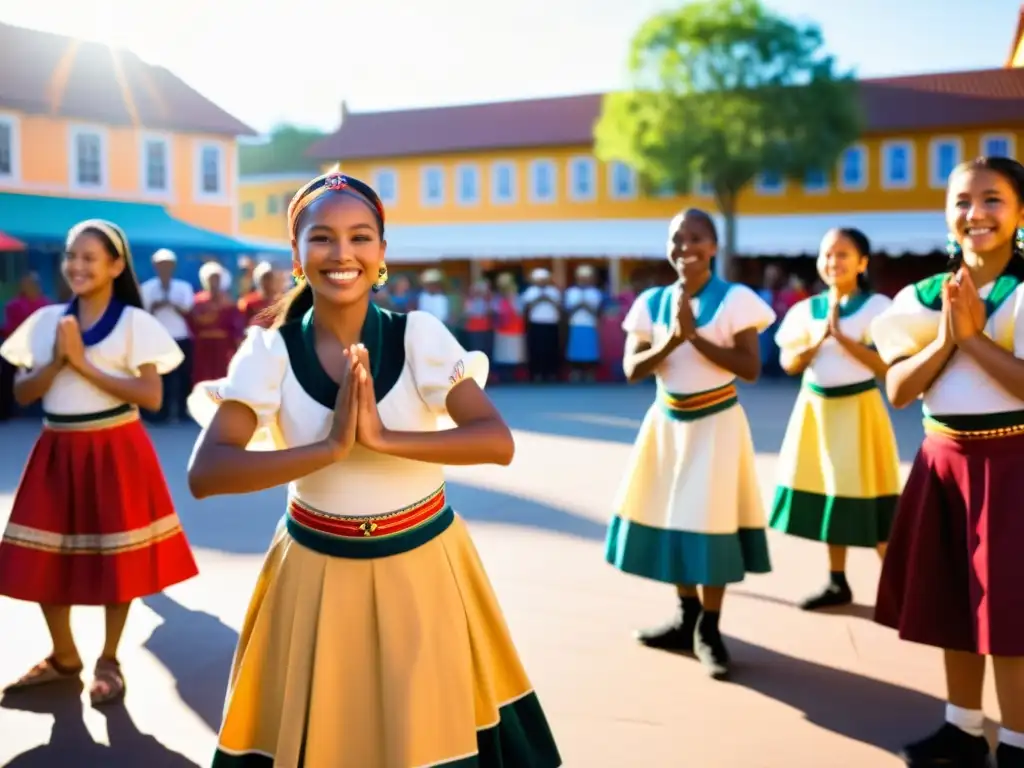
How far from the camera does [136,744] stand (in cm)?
396

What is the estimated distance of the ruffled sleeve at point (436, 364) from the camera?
2.64m

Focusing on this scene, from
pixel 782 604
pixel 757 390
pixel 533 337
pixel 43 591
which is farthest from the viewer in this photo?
pixel 533 337

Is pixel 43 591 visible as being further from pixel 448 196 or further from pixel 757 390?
pixel 448 196

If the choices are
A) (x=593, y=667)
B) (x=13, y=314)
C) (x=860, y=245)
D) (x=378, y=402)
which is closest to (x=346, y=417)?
(x=378, y=402)

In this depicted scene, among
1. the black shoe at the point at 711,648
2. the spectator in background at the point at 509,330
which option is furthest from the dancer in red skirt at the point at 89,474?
the spectator in background at the point at 509,330

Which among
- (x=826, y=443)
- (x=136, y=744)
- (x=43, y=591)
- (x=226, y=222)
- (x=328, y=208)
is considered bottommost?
(x=136, y=744)

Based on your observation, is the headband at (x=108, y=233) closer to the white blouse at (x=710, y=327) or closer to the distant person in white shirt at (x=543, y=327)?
the white blouse at (x=710, y=327)

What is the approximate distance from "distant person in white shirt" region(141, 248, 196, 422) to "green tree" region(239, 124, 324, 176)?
5947cm

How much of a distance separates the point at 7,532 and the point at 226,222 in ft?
92.3

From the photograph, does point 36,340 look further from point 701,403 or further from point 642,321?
point 701,403

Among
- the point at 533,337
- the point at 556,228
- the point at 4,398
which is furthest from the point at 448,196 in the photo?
the point at 4,398

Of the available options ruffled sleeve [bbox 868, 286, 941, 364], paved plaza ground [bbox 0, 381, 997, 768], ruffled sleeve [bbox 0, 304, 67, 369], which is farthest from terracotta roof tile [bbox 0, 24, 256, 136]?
ruffled sleeve [bbox 868, 286, 941, 364]

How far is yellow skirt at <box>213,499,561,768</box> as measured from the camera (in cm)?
255

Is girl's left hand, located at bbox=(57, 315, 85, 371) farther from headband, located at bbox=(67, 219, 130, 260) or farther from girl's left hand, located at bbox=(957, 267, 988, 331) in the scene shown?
girl's left hand, located at bbox=(957, 267, 988, 331)
